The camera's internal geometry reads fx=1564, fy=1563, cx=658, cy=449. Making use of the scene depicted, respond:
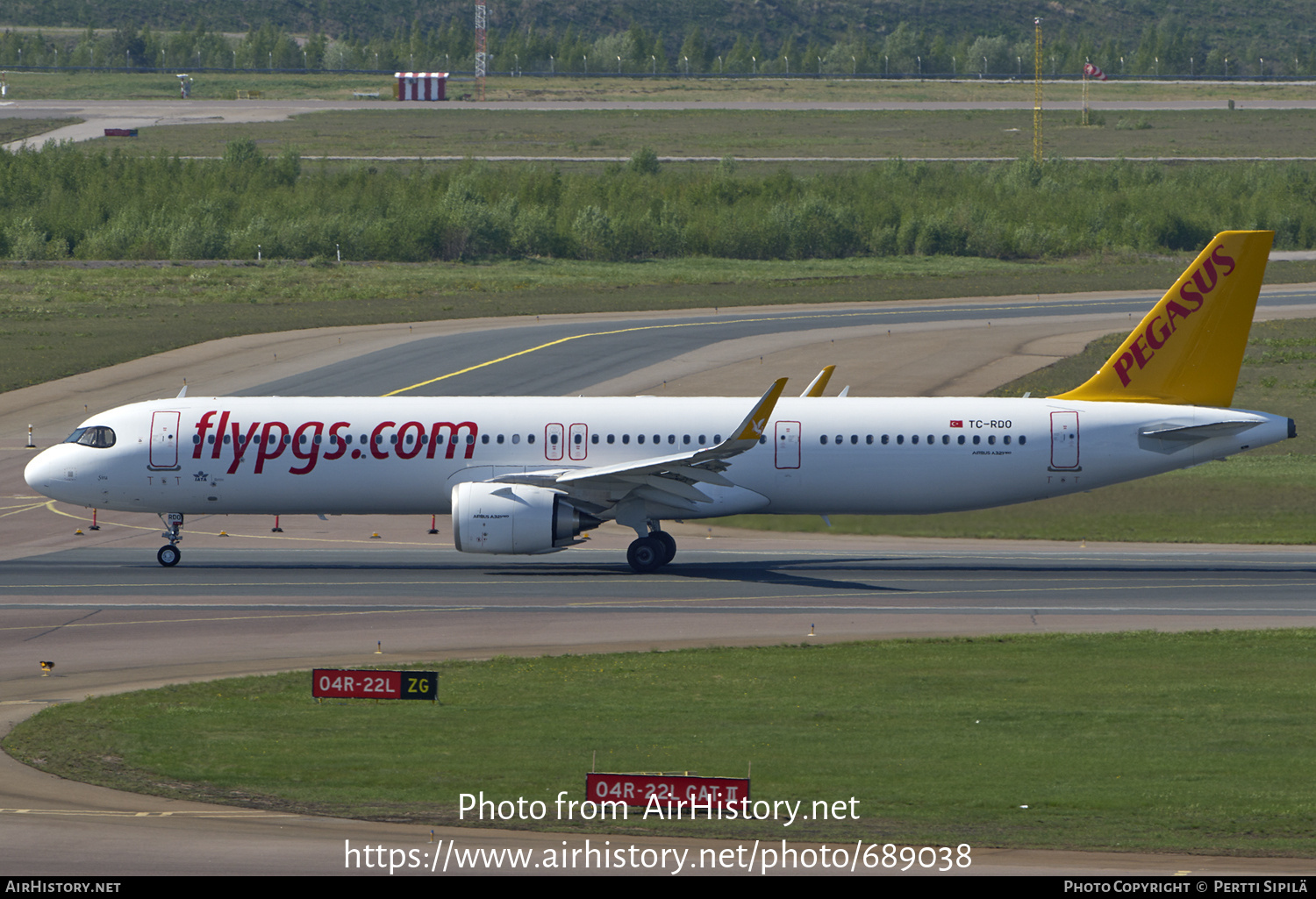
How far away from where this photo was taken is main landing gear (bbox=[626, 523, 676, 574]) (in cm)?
4334

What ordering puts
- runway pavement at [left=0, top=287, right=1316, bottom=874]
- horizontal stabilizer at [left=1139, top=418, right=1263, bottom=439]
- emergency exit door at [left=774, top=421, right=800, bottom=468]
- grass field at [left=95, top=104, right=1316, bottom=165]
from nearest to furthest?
1. runway pavement at [left=0, top=287, right=1316, bottom=874]
2. horizontal stabilizer at [left=1139, top=418, right=1263, bottom=439]
3. emergency exit door at [left=774, top=421, right=800, bottom=468]
4. grass field at [left=95, top=104, right=1316, bottom=165]

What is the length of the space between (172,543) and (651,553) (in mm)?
14014

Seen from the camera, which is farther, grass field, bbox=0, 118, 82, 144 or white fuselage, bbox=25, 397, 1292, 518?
grass field, bbox=0, 118, 82, 144

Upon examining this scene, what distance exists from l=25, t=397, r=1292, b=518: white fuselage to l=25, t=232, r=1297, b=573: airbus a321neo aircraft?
1.9 inches

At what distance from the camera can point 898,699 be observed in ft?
94.1

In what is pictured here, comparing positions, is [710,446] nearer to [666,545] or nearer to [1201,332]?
[666,545]

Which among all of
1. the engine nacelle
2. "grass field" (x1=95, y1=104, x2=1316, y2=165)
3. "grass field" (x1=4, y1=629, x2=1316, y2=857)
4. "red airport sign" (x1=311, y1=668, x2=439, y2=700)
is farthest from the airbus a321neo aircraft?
"grass field" (x1=95, y1=104, x2=1316, y2=165)

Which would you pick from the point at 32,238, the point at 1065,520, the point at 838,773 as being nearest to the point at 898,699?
the point at 838,773

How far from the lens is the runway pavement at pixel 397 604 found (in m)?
20.2

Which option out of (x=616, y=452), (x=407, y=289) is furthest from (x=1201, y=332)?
(x=407, y=289)

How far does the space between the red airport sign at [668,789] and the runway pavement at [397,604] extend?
2.96ft

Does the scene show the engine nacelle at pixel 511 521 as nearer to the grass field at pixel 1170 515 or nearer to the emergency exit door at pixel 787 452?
the emergency exit door at pixel 787 452

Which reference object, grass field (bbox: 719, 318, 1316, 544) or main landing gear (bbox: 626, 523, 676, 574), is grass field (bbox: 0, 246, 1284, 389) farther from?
grass field (bbox: 719, 318, 1316, 544)

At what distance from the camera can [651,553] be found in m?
43.3
